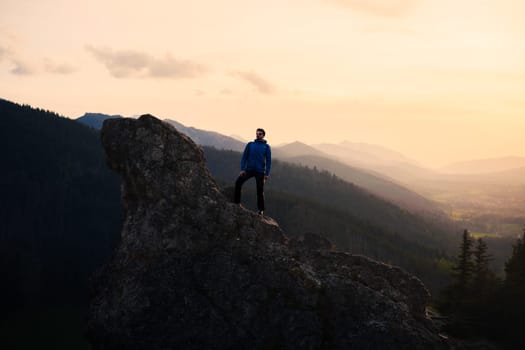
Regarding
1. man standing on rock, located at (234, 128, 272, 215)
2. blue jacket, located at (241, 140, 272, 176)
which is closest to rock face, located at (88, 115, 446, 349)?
man standing on rock, located at (234, 128, 272, 215)

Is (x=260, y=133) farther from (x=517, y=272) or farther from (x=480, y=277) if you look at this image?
(x=480, y=277)

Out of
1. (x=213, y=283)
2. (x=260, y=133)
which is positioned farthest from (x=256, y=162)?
(x=213, y=283)

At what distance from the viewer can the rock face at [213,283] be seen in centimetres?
1814

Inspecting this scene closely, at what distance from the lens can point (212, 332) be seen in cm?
1823

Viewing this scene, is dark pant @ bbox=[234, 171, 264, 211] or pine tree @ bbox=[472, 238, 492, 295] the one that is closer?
dark pant @ bbox=[234, 171, 264, 211]

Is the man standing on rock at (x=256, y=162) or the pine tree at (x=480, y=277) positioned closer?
the man standing on rock at (x=256, y=162)

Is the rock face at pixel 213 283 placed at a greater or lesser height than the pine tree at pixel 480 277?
greater

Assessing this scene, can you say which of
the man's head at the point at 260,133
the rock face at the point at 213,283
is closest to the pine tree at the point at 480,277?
the rock face at the point at 213,283

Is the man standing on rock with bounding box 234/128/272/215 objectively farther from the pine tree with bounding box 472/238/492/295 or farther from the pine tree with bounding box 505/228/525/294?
the pine tree with bounding box 472/238/492/295

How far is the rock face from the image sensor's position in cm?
1814

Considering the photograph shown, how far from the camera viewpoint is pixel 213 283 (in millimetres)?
19203

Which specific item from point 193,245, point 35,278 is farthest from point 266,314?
point 35,278

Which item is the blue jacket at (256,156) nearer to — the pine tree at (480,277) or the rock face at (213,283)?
the rock face at (213,283)

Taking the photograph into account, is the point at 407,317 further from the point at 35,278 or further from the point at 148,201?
the point at 35,278
